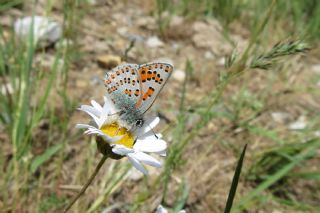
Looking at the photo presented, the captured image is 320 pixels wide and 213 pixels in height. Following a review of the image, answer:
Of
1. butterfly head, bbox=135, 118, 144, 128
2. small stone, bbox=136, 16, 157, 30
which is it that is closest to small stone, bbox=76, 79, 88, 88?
small stone, bbox=136, 16, 157, 30

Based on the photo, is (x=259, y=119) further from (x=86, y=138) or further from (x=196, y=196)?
(x=86, y=138)

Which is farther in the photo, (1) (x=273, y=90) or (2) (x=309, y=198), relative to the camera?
(1) (x=273, y=90)

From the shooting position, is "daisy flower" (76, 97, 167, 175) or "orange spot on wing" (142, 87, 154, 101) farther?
"orange spot on wing" (142, 87, 154, 101)

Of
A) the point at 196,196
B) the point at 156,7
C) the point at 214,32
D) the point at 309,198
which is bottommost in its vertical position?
the point at 309,198

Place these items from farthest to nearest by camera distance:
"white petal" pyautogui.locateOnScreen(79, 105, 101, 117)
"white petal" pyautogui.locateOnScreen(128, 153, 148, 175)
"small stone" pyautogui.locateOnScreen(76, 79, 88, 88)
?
"small stone" pyautogui.locateOnScreen(76, 79, 88, 88) < "white petal" pyautogui.locateOnScreen(79, 105, 101, 117) < "white petal" pyautogui.locateOnScreen(128, 153, 148, 175)

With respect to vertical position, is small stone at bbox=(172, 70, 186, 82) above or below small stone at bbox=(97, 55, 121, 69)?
below

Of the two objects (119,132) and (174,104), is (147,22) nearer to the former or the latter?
(174,104)

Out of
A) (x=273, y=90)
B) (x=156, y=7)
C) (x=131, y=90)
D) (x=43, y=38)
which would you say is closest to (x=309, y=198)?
(x=273, y=90)

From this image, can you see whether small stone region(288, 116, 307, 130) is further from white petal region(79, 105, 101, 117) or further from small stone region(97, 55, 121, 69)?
white petal region(79, 105, 101, 117)
